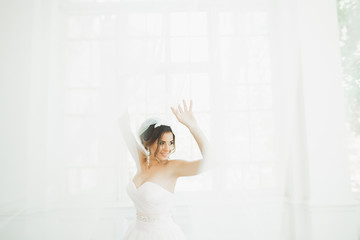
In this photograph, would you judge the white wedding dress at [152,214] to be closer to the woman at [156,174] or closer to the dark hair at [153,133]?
the woman at [156,174]

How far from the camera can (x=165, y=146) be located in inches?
53.1

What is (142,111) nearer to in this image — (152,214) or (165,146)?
(165,146)

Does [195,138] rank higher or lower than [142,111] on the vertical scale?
lower

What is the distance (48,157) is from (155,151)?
608 mm

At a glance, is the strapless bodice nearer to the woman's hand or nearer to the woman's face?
the woman's face

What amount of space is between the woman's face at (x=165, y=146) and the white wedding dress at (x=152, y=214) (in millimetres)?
150

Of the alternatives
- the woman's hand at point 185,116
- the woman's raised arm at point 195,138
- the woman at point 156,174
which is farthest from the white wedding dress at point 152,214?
the woman's hand at point 185,116

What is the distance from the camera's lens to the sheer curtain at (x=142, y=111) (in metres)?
1.42

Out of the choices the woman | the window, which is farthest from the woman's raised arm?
the window

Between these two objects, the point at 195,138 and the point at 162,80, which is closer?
the point at 195,138

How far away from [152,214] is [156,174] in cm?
19

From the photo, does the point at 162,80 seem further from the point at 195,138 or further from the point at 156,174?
the point at 156,174

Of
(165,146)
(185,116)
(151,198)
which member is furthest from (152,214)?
(185,116)

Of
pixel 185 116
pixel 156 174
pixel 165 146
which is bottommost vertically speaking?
pixel 156 174
